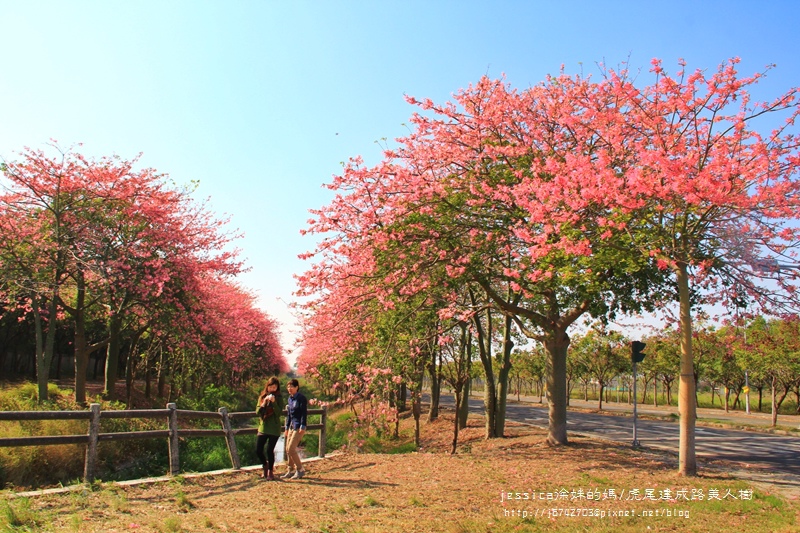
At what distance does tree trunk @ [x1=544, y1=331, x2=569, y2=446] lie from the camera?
13.5m

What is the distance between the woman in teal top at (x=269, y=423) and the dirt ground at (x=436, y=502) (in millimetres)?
329

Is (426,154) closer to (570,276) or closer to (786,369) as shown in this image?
(570,276)

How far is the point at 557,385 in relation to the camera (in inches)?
528

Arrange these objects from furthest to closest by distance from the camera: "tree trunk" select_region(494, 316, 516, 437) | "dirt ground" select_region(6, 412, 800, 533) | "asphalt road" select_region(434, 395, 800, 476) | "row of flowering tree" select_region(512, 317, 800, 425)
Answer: "row of flowering tree" select_region(512, 317, 800, 425) < "tree trunk" select_region(494, 316, 516, 437) < "asphalt road" select_region(434, 395, 800, 476) < "dirt ground" select_region(6, 412, 800, 533)

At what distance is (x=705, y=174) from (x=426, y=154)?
598cm

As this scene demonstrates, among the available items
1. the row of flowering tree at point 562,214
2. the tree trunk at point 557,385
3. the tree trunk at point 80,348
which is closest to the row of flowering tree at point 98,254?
the tree trunk at point 80,348

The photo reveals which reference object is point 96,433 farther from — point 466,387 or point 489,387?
point 466,387

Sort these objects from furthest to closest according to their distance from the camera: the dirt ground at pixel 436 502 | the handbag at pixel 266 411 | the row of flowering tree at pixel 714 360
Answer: the row of flowering tree at pixel 714 360 → the handbag at pixel 266 411 → the dirt ground at pixel 436 502

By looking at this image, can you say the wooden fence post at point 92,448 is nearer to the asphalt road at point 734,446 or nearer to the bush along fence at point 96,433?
the bush along fence at point 96,433

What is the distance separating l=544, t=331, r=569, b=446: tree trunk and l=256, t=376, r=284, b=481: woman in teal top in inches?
259

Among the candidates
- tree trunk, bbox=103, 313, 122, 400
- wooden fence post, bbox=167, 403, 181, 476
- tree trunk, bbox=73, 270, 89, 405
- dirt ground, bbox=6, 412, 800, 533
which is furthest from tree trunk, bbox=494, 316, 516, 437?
tree trunk, bbox=73, 270, 89, 405

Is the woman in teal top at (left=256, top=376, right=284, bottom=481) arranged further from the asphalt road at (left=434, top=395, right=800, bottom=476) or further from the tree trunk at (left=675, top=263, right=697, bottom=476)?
the asphalt road at (left=434, top=395, right=800, bottom=476)

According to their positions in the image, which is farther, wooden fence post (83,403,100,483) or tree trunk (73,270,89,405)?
tree trunk (73,270,89,405)

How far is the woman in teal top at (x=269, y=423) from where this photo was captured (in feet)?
31.4
